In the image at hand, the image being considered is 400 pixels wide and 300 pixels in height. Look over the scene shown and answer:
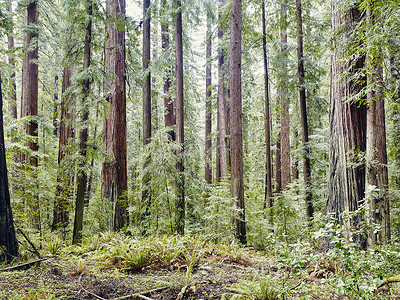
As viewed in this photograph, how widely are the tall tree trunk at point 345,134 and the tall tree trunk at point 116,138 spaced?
5323 millimetres

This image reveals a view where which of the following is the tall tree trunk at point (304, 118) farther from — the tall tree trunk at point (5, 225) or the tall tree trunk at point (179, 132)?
the tall tree trunk at point (5, 225)

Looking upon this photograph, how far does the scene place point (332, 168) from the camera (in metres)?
5.06

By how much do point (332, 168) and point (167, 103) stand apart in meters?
8.58

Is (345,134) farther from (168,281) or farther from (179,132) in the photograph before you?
(179,132)

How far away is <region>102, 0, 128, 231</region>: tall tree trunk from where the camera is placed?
22.4ft

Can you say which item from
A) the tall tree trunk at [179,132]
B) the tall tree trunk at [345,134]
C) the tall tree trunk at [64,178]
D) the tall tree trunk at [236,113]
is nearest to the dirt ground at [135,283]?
the tall tree trunk at [345,134]

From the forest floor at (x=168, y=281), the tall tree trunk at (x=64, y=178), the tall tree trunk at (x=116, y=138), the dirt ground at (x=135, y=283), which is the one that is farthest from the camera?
the tall tree trunk at (x=116, y=138)

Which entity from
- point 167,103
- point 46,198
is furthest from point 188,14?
point 46,198

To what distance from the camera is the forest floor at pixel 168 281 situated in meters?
2.48

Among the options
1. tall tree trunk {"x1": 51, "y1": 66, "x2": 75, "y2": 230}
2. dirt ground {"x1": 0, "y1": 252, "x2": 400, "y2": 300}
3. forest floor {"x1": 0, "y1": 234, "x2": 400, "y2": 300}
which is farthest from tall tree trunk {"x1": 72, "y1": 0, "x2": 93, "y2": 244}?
dirt ground {"x1": 0, "y1": 252, "x2": 400, "y2": 300}

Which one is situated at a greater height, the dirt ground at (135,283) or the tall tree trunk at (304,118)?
the tall tree trunk at (304,118)

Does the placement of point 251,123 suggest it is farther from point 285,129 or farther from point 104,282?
point 104,282

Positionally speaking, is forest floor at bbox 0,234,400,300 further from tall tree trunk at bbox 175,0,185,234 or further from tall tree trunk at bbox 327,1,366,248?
tall tree trunk at bbox 175,0,185,234

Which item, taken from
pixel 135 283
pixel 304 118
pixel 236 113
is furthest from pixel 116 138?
pixel 304 118
